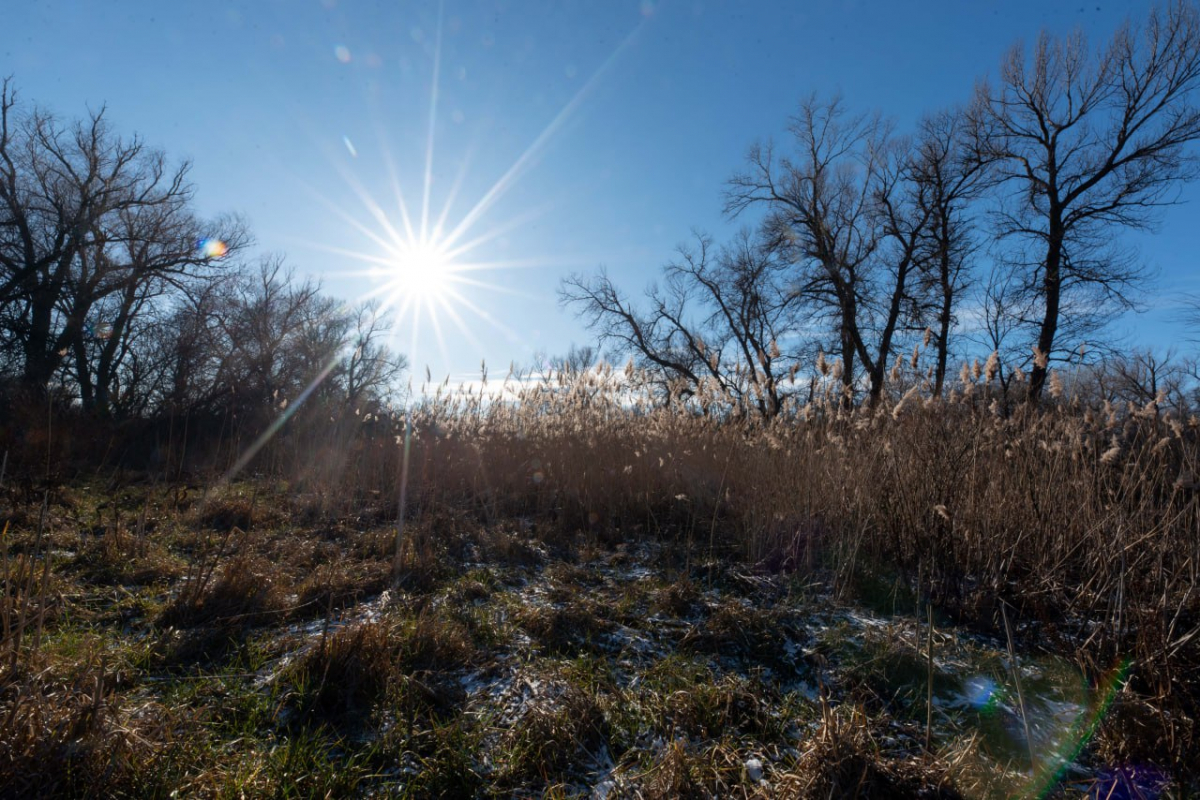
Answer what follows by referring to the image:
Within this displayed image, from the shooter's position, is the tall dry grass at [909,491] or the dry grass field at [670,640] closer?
the dry grass field at [670,640]

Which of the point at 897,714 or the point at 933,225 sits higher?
the point at 933,225

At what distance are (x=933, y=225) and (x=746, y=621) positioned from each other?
17.4m

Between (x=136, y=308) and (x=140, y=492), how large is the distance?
57.6ft

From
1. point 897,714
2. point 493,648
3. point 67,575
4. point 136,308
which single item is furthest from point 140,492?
point 136,308

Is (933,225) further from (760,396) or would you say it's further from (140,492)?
(140,492)

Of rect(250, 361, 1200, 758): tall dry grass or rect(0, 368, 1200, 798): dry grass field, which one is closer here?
rect(0, 368, 1200, 798): dry grass field

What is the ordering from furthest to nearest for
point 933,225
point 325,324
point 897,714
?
Result: point 325,324
point 933,225
point 897,714

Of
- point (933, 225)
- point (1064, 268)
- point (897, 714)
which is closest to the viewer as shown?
point (897, 714)

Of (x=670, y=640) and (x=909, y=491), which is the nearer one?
(x=670, y=640)

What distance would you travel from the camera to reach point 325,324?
27.2 metres

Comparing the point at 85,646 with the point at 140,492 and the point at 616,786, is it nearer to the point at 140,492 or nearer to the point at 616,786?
the point at 616,786

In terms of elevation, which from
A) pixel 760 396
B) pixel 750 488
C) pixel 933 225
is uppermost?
pixel 933 225

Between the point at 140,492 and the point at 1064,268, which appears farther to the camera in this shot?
the point at 1064,268

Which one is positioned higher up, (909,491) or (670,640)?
(909,491)
